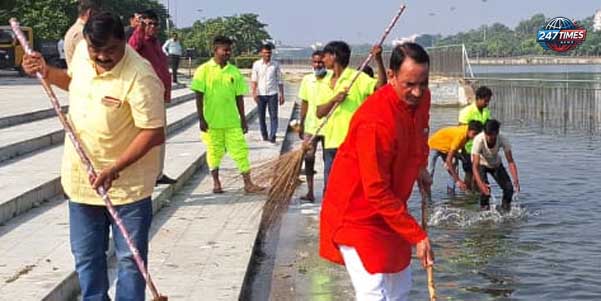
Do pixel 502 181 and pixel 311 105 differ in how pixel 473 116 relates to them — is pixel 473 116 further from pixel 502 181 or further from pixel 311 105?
pixel 311 105

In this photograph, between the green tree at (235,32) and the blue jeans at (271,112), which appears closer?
the blue jeans at (271,112)

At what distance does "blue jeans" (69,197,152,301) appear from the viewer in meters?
4.33

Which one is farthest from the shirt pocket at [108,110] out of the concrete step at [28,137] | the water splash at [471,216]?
the water splash at [471,216]

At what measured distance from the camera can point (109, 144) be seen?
4.25 metres

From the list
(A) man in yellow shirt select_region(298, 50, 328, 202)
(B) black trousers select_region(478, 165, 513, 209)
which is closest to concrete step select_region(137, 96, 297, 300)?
(A) man in yellow shirt select_region(298, 50, 328, 202)

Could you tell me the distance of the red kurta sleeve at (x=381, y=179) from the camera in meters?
3.69

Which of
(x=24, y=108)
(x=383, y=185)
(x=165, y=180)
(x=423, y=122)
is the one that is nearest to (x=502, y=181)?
(x=165, y=180)

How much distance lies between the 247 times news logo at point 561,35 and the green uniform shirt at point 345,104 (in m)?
27.3

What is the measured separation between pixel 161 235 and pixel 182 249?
1.82ft

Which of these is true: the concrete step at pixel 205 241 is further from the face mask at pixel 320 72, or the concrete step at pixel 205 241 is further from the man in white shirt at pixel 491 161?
the man in white shirt at pixel 491 161

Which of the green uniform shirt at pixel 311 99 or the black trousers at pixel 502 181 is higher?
the green uniform shirt at pixel 311 99

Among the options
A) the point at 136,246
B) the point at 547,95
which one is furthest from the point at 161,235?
the point at 547,95

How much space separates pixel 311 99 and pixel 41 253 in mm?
3664

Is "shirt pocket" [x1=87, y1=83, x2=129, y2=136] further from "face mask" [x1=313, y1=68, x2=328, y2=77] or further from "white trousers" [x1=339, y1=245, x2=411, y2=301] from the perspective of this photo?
"face mask" [x1=313, y1=68, x2=328, y2=77]
